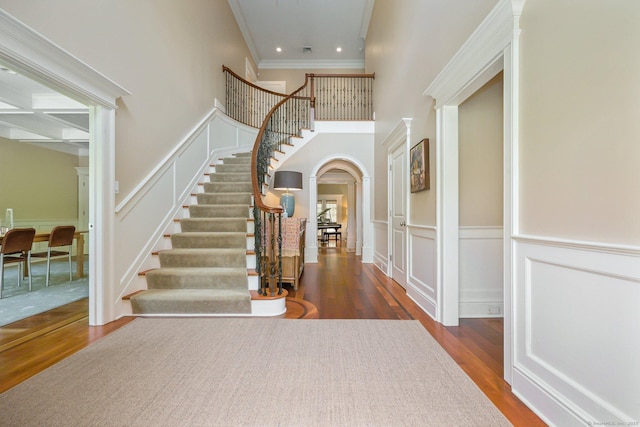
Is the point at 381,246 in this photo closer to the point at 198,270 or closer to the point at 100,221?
the point at 198,270

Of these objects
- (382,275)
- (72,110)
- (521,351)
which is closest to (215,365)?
(521,351)

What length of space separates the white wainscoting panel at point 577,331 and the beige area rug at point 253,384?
0.98 ft

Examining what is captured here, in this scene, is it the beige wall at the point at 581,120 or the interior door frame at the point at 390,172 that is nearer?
the beige wall at the point at 581,120

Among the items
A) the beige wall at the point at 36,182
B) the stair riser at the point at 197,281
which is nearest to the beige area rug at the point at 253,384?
the stair riser at the point at 197,281

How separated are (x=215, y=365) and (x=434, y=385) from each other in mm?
1385

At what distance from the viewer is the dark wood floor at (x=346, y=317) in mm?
1645

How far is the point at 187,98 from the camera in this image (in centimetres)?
414

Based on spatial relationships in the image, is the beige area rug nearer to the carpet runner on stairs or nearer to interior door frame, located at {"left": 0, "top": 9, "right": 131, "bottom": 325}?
the carpet runner on stairs

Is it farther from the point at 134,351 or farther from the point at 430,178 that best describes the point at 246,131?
the point at 134,351

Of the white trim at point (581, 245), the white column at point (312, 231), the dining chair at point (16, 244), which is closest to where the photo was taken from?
the white trim at point (581, 245)

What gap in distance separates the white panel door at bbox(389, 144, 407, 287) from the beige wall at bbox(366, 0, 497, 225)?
1.32 ft

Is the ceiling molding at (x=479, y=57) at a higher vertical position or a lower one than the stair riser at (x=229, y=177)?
higher

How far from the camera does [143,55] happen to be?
9.99ft

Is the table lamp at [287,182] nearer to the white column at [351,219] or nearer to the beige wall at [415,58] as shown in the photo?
the beige wall at [415,58]
